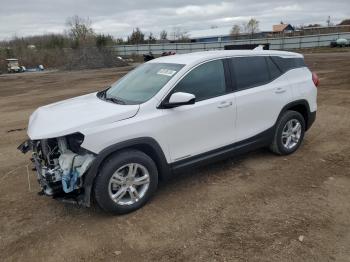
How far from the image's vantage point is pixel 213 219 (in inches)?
159

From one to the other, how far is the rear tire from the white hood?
8.42 feet

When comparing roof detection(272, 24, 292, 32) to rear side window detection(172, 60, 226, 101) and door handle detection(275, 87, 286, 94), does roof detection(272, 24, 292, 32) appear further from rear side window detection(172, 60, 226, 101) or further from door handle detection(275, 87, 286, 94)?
rear side window detection(172, 60, 226, 101)

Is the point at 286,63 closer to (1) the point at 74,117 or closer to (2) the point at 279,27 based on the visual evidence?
(1) the point at 74,117

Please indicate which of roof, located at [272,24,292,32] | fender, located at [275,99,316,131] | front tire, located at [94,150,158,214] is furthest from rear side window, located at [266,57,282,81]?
roof, located at [272,24,292,32]

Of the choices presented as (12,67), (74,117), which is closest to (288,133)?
(74,117)

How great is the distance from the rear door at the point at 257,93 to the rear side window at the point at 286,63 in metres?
0.09

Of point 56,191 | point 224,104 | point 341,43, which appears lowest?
point 56,191

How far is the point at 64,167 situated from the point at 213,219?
69.2 inches

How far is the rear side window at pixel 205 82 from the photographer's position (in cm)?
455

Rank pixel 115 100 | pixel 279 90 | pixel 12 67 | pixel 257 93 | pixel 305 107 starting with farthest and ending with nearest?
pixel 12 67 < pixel 305 107 < pixel 279 90 < pixel 257 93 < pixel 115 100

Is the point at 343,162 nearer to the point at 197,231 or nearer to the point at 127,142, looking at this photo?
the point at 197,231

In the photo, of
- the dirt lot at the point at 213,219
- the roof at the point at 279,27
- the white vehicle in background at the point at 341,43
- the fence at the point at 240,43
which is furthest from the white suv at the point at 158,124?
the roof at the point at 279,27

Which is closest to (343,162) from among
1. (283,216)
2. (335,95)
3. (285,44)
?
(283,216)

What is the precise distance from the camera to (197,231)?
12.5 feet
